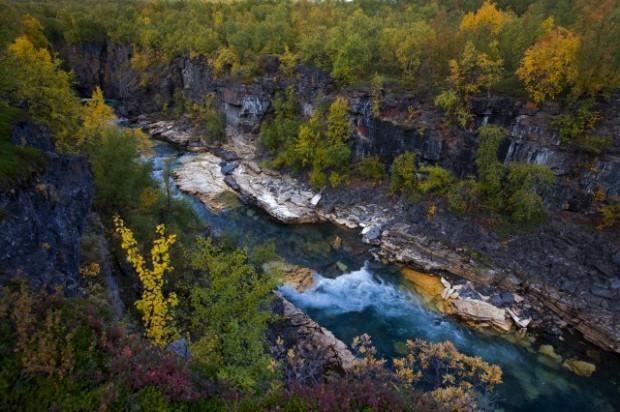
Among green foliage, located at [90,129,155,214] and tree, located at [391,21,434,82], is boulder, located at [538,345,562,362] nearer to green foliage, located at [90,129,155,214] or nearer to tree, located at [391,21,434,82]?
tree, located at [391,21,434,82]

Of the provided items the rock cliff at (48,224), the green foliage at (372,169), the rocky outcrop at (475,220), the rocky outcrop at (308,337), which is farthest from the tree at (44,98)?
the green foliage at (372,169)

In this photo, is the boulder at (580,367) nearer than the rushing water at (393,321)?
No

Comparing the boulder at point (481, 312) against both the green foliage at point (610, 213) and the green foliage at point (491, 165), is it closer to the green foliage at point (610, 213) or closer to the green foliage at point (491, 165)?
the green foliage at point (491, 165)

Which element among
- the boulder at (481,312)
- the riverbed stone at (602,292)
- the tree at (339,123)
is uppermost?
the tree at (339,123)

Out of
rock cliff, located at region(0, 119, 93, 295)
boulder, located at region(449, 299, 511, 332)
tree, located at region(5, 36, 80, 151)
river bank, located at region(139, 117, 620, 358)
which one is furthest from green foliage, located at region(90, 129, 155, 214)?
boulder, located at region(449, 299, 511, 332)

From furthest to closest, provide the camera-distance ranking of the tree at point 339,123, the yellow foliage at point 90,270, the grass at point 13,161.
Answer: the tree at point 339,123
the yellow foliage at point 90,270
the grass at point 13,161

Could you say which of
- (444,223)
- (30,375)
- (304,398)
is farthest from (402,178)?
(30,375)

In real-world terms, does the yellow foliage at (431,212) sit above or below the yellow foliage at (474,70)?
below

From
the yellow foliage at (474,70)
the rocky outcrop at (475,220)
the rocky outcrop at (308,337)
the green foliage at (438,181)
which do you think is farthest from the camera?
the green foliage at (438,181)
